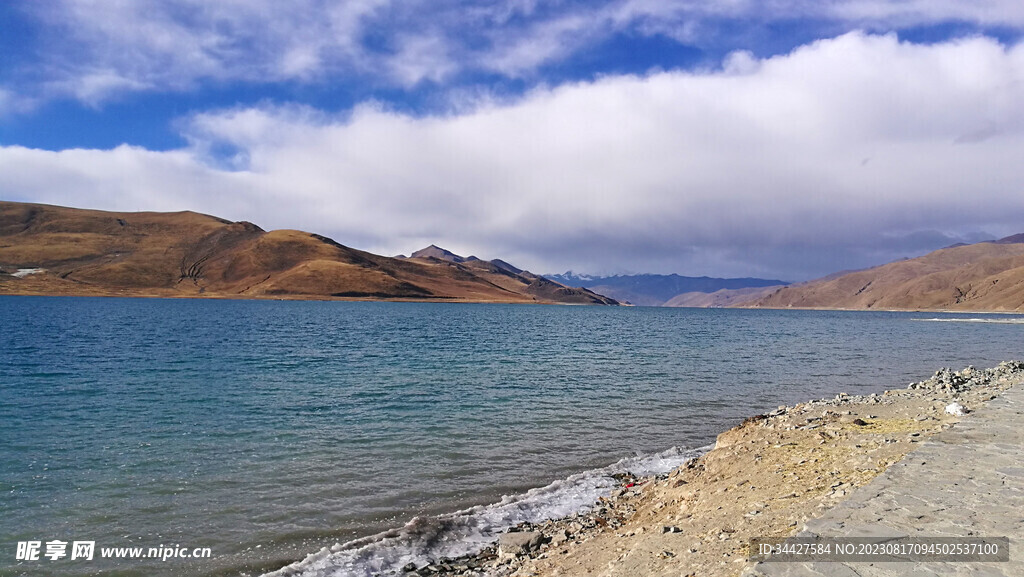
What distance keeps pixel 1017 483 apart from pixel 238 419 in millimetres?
22161

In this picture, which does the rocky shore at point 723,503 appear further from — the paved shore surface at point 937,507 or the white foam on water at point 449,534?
the paved shore surface at point 937,507

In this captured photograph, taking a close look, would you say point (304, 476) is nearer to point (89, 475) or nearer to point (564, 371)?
point (89, 475)

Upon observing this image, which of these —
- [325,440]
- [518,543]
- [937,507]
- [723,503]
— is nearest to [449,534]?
[518,543]

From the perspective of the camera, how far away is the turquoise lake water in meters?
10.8

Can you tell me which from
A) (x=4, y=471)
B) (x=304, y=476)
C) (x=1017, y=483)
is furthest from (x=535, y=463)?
(x=4, y=471)

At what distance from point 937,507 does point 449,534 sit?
8.51 metres

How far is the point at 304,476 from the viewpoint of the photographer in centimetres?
1373

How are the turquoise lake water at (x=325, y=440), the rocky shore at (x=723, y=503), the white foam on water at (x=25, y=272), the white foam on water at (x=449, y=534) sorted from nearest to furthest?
the rocky shore at (x=723, y=503) → the white foam on water at (x=449, y=534) → the turquoise lake water at (x=325, y=440) → the white foam on water at (x=25, y=272)

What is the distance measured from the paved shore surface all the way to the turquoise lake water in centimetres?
676

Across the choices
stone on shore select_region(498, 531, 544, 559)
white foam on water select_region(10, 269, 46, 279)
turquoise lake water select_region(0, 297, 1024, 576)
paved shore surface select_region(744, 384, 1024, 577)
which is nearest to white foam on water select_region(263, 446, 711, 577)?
turquoise lake water select_region(0, 297, 1024, 576)

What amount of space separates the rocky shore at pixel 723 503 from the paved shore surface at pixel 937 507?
535mm

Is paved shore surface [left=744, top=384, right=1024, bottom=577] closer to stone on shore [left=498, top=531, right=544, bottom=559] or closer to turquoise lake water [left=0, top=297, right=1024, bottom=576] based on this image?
stone on shore [left=498, top=531, right=544, bottom=559]

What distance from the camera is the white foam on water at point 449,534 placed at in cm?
955

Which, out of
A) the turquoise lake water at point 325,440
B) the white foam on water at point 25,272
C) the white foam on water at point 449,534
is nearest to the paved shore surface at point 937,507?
the white foam on water at point 449,534
